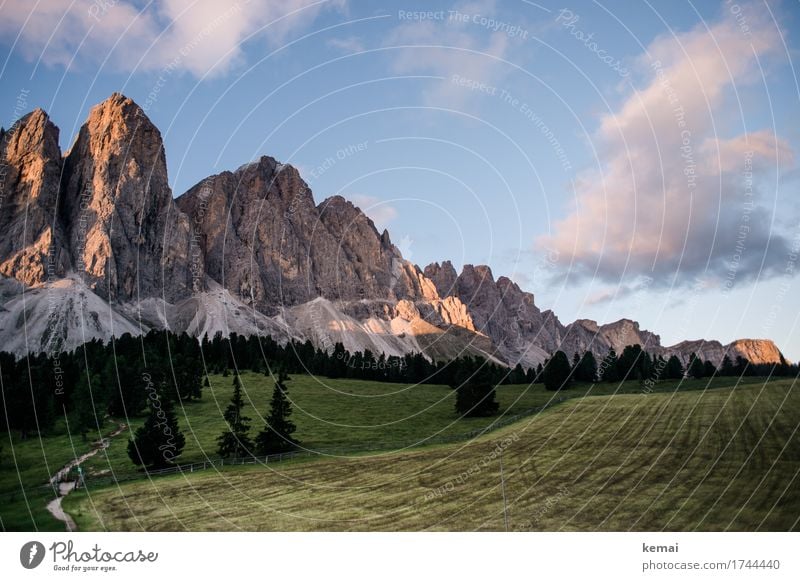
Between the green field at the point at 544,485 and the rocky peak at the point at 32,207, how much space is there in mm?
151170

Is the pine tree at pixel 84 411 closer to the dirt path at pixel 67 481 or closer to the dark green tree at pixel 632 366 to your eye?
the dirt path at pixel 67 481

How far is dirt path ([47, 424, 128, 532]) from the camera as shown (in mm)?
A: 27391

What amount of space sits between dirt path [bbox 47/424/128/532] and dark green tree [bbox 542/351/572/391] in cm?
4438

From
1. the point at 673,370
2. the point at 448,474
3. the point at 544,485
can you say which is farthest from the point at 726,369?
the point at 544,485

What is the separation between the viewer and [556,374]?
242 ft

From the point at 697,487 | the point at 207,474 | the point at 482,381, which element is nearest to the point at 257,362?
the point at 482,381

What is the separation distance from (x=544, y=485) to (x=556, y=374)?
149ft

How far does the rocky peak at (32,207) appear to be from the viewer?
537ft

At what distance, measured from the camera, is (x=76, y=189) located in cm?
19088
